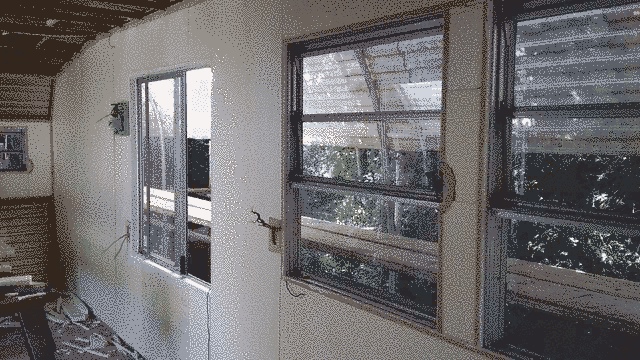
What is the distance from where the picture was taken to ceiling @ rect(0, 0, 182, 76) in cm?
485

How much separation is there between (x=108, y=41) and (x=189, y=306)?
12.1 feet

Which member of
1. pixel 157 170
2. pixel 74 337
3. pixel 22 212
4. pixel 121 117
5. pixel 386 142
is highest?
pixel 121 117

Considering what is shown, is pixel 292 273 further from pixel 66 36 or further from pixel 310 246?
pixel 66 36

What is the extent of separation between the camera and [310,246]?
747 centimetres

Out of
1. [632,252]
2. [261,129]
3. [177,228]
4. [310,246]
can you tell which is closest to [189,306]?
Result: [177,228]

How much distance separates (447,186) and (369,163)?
7.76m

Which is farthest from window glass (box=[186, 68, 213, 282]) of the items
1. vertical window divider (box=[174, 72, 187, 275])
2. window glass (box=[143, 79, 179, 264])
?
vertical window divider (box=[174, 72, 187, 275])

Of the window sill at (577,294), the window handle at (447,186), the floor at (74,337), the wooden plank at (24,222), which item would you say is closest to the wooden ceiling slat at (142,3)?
the window handle at (447,186)

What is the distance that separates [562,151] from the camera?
625 cm

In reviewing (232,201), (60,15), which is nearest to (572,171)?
(232,201)

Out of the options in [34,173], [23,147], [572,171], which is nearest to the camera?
[572,171]

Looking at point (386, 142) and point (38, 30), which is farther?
point (386, 142)

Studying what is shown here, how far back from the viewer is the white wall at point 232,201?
325 centimetres

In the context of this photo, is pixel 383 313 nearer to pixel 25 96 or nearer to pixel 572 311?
pixel 572 311
